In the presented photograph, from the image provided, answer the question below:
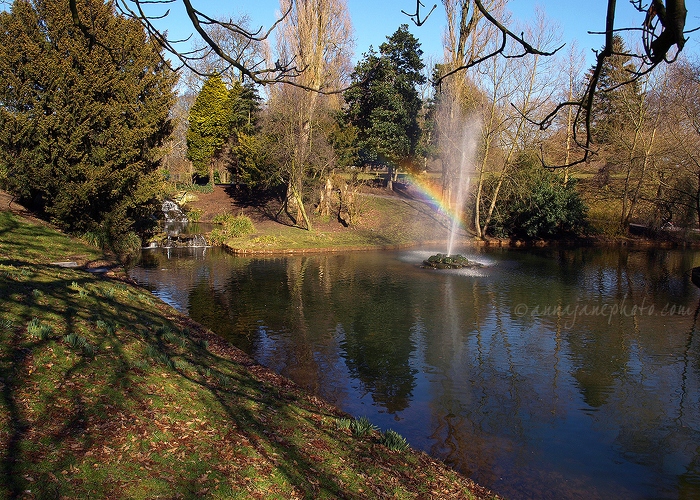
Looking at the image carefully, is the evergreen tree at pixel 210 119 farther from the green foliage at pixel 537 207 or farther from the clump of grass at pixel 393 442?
the clump of grass at pixel 393 442

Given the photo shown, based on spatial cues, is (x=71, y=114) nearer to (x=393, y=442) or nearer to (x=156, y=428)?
(x=156, y=428)

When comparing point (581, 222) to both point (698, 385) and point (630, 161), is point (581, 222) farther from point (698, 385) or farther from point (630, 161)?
point (698, 385)

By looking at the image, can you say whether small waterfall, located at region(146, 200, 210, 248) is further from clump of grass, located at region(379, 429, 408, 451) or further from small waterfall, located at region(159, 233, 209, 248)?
clump of grass, located at region(379, 429, 408, 451)

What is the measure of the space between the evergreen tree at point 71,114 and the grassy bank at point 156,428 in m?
11.8

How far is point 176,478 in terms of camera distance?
14.4 ft

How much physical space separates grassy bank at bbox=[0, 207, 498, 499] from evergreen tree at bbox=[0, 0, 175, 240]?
11.8 metres

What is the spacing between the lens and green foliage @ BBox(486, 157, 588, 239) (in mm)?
30562

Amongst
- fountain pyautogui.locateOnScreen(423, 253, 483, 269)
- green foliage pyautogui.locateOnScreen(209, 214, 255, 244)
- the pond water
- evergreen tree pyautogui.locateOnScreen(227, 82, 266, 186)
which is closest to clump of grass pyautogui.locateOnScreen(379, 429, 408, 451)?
the pond water

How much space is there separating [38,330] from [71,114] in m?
15.1

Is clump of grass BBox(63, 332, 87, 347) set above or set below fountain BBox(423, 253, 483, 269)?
below

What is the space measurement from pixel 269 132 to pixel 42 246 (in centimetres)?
1714

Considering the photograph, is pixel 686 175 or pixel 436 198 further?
pixel 436 198

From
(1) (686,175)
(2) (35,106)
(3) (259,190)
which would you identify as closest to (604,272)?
(1) (686,175)

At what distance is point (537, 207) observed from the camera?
100 ft
